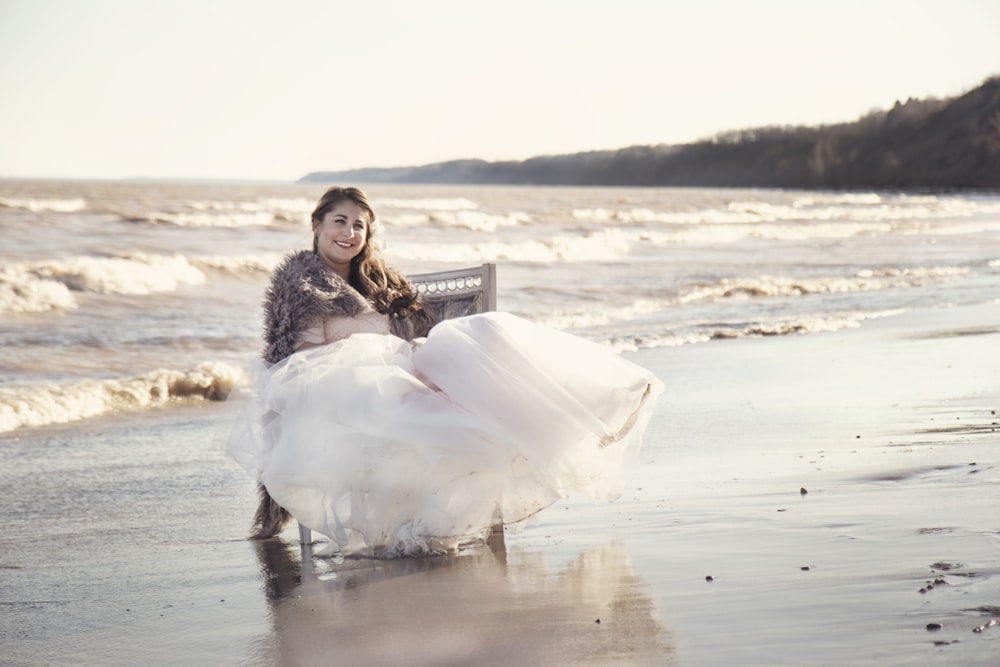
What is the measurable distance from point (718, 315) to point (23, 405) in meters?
8.56

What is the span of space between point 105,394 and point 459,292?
473cm

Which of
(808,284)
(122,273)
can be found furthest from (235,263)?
(808,284)

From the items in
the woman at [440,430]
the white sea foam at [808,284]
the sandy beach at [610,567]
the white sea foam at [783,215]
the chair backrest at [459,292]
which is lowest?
the white sea foam at [783,215]

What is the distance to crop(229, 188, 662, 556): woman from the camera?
13.5 feet

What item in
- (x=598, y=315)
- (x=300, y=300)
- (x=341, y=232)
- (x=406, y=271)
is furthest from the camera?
(x=406, y=271)

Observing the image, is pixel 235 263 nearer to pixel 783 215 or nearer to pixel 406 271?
pixel 406 271

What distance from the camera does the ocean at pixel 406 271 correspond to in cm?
1088

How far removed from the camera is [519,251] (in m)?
29.7

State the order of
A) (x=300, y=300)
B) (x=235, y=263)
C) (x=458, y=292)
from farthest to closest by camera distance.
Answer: (x=235, y=263) < (x=458, y=292) < (x=300, y=300)

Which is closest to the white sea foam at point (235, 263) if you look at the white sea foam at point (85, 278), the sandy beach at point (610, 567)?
the white sea foam at point (85, 278)

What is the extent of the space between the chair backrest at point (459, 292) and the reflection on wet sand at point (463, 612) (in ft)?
3.74

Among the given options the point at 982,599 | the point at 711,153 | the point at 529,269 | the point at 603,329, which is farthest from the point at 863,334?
the point at 711,153

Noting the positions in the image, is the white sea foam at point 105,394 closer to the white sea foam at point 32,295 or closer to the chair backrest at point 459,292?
the chair backrest at point 459,292

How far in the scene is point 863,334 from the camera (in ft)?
36.8
